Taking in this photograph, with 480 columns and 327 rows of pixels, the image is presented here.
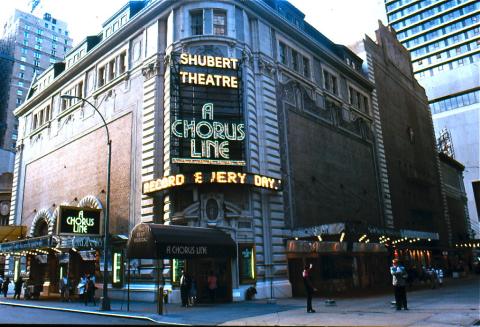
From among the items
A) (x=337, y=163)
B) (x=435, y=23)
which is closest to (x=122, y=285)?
(x=337, y=163)

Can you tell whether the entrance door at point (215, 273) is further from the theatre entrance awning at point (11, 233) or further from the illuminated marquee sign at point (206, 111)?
the theatre entrance awning at point (11, 233)

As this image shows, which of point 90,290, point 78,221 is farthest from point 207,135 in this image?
point 90,290

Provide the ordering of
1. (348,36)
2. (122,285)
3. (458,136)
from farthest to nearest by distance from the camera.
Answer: (458,136)
(348,36)
(122,285)

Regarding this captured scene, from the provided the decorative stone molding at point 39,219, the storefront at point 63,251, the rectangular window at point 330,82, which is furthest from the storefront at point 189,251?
the rectangular window at point 330,82

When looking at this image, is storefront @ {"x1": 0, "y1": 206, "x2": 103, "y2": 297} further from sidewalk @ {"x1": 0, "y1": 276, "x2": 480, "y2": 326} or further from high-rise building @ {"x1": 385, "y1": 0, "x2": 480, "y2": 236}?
high-rise building @ {"x1": 385, "y1": 0, "x2": 480, "y2": 236}

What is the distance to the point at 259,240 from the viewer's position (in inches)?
1034

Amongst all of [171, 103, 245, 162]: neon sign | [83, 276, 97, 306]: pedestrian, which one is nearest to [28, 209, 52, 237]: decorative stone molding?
[83, 276, 97, 306]: pedestrian

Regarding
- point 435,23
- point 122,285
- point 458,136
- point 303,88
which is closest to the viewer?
point 122,285

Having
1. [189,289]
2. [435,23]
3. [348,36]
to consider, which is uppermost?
[435,23]

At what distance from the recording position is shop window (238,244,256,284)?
2505 cm

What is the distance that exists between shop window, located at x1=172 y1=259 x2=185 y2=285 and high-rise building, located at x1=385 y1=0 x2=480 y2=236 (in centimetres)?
8332

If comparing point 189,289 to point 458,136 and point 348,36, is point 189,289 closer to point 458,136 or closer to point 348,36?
point 348,36

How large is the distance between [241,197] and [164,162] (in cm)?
539

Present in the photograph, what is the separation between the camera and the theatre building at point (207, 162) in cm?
2530
